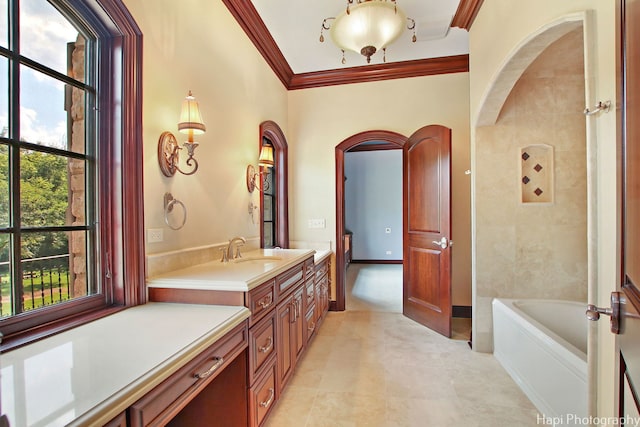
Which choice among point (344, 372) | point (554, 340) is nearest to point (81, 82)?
point (344, 372)

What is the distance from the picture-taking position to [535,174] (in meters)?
2.59

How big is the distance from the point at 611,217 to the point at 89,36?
239 cm

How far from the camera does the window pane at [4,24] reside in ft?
3.53

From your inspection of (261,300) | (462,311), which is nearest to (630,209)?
(261,300)

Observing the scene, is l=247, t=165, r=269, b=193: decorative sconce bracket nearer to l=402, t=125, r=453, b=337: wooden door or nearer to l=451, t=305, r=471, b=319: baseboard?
l=402, t=125, r=453, b=337: wooden door

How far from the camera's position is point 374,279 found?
18.4 ft

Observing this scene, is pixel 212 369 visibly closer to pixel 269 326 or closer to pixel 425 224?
pixel 269 326

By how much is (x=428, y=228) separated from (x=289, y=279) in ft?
5.91

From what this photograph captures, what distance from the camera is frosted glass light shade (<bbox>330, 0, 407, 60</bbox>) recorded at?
1951 millimetres

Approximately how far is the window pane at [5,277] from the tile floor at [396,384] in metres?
1.41

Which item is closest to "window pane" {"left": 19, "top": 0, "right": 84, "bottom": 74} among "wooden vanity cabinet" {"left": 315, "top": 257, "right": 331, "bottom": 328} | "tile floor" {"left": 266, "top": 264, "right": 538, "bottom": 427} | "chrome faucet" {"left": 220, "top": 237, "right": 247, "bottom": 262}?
"chrome faucet" {"left": 220, "top": 237, "right": 247, "bottom": 262}

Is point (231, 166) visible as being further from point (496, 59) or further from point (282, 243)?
point (496, 59)

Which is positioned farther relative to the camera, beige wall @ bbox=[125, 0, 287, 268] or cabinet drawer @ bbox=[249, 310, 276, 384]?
beige wall @ bbox=[125, 0, 287, 268]

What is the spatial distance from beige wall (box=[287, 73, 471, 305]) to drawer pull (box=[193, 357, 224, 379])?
2692 mm
